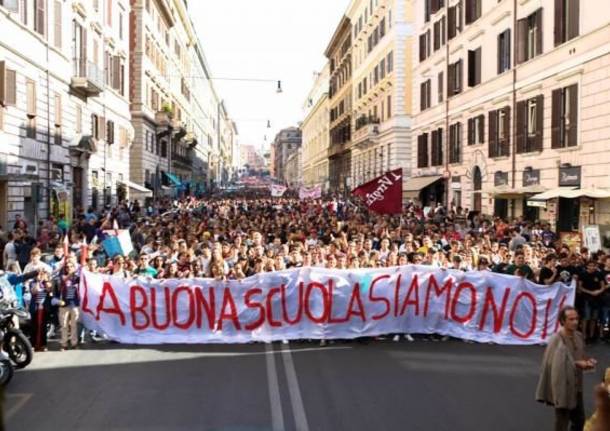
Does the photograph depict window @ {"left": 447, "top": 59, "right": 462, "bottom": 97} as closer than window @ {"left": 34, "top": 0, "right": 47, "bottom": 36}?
No

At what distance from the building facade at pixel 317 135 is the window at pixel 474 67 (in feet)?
185

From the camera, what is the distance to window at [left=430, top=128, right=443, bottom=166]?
130ft

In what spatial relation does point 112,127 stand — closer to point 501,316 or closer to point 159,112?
point 159,112

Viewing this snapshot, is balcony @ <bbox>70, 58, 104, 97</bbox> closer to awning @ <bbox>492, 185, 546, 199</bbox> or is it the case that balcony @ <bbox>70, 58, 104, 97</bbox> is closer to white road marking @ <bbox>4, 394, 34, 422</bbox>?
awning @ <bbox>492, 185, 546, 199</bbox>

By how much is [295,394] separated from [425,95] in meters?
36.5

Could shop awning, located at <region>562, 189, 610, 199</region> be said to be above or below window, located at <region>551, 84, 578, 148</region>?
below

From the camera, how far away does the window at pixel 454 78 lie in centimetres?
3634

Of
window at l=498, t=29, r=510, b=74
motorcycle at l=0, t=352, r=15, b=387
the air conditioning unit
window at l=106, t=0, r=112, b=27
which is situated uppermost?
window at l=106, t=0, r=112, b=27

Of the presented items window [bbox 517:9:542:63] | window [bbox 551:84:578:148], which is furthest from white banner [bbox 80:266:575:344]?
window [bbox 517:9:542:63]

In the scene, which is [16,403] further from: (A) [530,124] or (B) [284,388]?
(A) [530,124]

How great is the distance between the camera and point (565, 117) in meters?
24.2

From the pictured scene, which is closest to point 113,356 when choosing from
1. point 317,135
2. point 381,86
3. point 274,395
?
point 274,395

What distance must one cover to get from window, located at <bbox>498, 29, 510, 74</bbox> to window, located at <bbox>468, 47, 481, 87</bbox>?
264cm

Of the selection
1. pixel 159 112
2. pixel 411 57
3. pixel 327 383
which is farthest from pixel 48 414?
pixel 159 112
